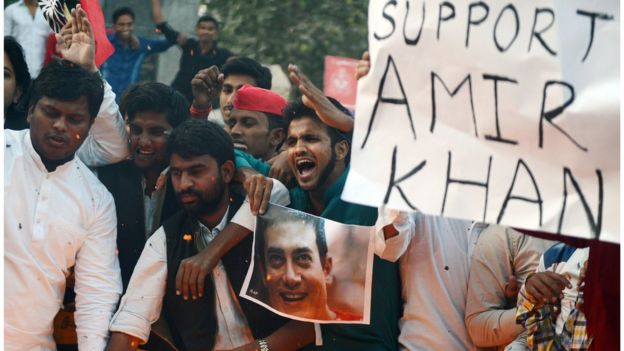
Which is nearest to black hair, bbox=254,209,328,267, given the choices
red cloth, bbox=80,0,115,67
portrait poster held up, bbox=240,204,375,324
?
portrait poster held up, bbox=240,204,375,324

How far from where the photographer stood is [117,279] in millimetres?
4727

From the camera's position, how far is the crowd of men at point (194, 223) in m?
4.53

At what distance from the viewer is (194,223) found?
15.4ft

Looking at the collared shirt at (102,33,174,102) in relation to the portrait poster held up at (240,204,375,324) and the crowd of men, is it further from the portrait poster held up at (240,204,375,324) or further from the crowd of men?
the portrait poster held up at (240,204,375,324)

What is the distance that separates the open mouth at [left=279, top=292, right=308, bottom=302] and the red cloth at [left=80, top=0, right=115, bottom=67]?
1.18 metres

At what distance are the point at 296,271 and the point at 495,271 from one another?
0.77 metres

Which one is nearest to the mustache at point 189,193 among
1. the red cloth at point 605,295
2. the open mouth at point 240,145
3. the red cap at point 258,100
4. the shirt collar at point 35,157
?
the open mouth at point 240,145

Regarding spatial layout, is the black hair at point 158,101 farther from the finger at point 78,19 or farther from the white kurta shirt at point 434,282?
the white kurta shirt at point 434,282

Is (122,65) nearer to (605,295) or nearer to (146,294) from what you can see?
(146,294)

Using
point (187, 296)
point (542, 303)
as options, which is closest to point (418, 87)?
point (542, 303)

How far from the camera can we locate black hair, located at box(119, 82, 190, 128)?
15.4 ft

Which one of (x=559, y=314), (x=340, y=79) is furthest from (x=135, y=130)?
(x=559, y=314)

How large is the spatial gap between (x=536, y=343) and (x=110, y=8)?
6.93 feet

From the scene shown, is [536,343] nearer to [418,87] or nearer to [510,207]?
[510,207]
